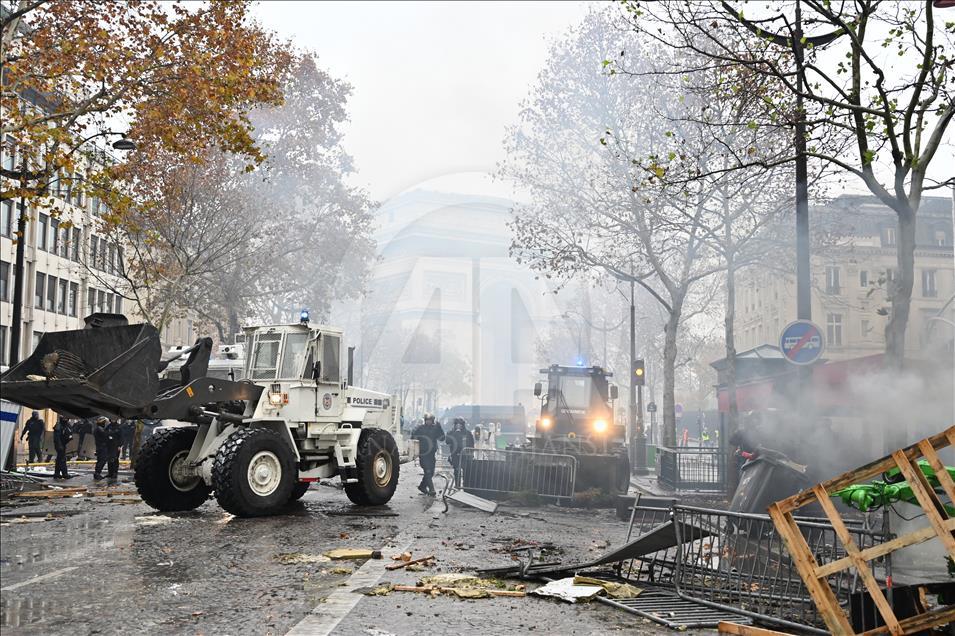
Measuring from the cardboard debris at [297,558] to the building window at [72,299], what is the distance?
44052 mm

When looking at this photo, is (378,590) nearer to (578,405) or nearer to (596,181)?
(578,405)

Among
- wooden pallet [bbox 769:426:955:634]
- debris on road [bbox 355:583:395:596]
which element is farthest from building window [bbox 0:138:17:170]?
wooden pallet [bbox 769:426:955:634]

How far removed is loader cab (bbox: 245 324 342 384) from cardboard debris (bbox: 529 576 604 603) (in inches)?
302

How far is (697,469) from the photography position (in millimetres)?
23875

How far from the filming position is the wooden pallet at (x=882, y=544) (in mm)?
6098

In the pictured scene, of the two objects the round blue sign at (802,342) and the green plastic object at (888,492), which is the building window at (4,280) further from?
the green plastic object at (888,492)

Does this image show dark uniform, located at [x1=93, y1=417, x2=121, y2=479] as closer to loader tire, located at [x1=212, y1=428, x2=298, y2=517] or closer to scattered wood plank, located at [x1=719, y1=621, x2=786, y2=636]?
loader tire, located at [x1=212, y1=428, x2=298, y2=517]

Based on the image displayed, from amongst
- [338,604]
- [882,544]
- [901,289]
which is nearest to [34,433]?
[338,604]

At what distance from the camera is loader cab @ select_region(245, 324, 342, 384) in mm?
15344

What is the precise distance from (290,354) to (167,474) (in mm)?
2627

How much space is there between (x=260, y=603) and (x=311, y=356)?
8.02 m

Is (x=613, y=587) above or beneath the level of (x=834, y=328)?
beneath

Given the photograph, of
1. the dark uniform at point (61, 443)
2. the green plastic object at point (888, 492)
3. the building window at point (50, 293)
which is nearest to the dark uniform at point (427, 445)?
the dark uniform at point (61, 443)

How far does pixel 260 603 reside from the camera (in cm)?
772
